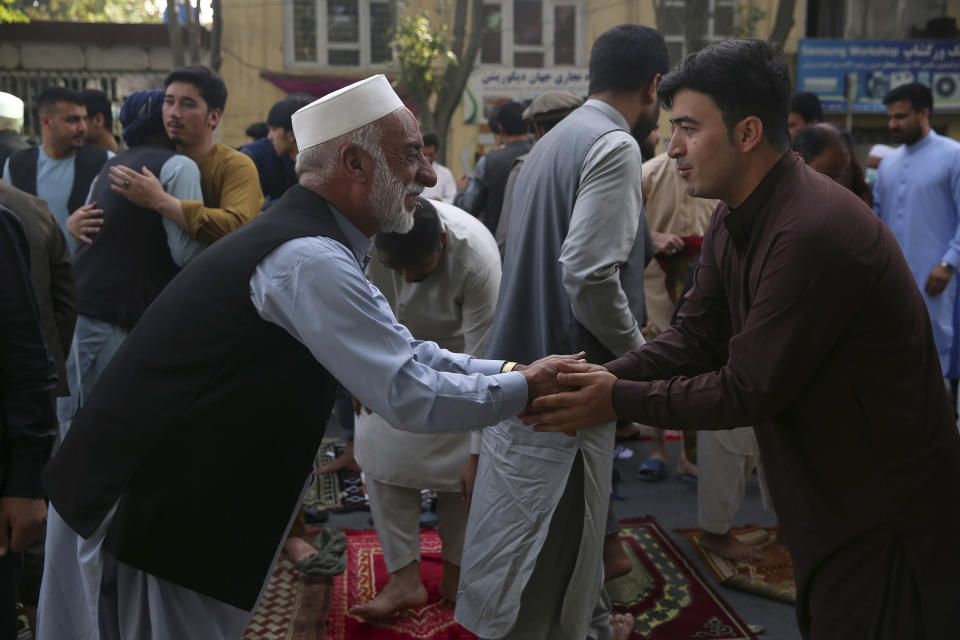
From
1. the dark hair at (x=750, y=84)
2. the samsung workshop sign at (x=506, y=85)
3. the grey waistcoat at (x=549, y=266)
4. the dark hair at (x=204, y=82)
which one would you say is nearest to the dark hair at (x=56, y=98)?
the dark hair at (x=204, y=82)

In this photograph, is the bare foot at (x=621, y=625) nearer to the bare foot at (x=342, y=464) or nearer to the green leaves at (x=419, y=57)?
the bare foot at (x=342, y=464)

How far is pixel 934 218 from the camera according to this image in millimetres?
5656

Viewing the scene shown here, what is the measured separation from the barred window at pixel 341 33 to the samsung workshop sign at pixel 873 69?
8.35 metres

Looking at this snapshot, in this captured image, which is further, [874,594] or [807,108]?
[807,108]

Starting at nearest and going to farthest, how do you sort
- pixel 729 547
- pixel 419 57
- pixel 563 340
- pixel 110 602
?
pixel 110 602 < pixel 563 340 < pixel 729 547 < pixel 419 57

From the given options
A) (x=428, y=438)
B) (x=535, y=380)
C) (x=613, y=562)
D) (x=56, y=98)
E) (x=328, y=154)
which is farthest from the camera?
(x=56, y=98)

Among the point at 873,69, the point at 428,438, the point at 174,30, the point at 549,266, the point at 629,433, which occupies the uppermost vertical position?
the point at 174,30

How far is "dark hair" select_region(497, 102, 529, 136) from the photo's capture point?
21.5 feet

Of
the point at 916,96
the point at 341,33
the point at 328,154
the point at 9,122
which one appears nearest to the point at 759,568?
the point at 328,154

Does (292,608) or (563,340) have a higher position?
(563,340)

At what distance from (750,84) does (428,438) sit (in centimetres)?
209

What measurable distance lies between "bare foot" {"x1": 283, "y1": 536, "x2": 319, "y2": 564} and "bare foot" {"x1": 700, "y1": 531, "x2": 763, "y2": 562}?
1902 millimetres

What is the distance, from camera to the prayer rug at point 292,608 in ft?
11.7

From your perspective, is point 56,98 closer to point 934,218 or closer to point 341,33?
A: point 934,218
